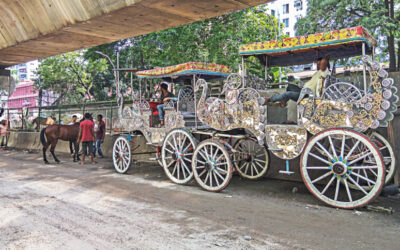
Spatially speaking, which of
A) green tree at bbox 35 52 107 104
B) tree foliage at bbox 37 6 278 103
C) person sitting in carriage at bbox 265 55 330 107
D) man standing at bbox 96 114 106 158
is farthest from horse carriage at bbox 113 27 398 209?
green tree at bbox 35 52 107 104

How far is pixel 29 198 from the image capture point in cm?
691

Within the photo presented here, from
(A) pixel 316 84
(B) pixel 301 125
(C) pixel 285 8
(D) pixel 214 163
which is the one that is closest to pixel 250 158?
(D) pixel 214 163

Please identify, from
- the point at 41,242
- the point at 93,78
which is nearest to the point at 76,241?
the point at 41,242

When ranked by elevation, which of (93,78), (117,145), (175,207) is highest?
(93,78)

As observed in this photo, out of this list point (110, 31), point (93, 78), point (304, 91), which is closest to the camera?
point (110, 31)

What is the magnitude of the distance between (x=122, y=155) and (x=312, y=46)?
6277mm

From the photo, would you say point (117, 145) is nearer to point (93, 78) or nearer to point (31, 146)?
point (31, 146)

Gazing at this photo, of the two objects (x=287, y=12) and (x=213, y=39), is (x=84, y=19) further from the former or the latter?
(x=287, y=12)

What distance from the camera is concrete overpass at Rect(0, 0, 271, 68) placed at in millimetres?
4744

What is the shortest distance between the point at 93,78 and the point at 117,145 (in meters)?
25.0

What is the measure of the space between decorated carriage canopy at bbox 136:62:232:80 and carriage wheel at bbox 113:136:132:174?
2.11m

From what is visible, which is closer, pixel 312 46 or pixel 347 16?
pixel 312 46

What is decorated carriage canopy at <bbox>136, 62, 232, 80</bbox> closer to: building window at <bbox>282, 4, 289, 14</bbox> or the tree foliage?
the tree foliage

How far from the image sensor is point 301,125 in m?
6.61
